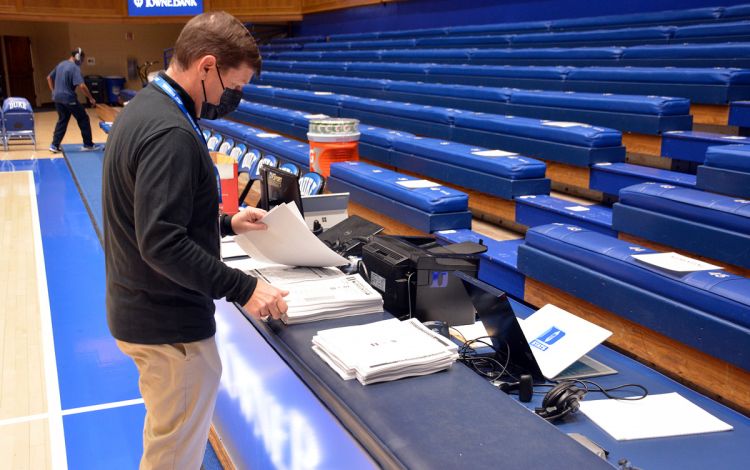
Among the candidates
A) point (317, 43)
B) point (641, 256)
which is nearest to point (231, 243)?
point (641, 256)

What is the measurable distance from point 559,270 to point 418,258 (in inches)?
39.2

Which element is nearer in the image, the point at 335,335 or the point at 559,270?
the point at 335,335

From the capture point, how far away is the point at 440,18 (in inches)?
395

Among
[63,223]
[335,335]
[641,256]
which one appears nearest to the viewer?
[335,335]

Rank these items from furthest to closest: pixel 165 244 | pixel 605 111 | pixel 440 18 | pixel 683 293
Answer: pixel 440 18, pixel 605 111, pixel 683 293, pixel 165 244

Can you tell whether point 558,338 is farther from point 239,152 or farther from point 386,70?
point 386,70

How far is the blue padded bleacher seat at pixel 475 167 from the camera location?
4016 mm

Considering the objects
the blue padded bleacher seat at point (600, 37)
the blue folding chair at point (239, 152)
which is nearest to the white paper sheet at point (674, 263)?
the blue padded bleacher seat at point (600, 37)

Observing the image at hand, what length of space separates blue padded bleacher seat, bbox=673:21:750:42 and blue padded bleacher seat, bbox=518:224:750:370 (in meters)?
2.81

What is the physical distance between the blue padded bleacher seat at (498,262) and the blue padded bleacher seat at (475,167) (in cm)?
34

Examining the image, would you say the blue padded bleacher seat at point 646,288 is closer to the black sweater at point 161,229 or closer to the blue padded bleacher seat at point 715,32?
the black sweater at point 161,229

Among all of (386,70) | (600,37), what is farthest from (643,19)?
(386,70)

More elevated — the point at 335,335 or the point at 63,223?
the point at 335,335

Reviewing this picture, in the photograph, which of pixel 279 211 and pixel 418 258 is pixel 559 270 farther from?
pixel 279 211
